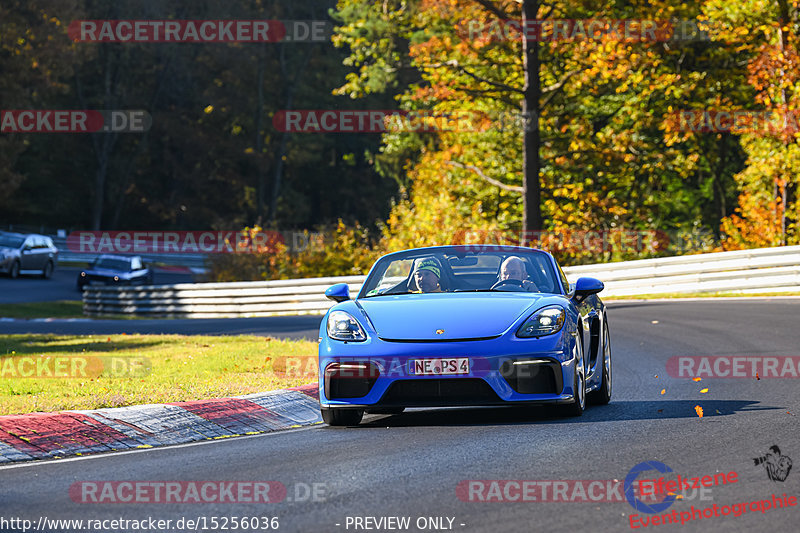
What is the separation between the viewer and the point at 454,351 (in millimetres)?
8523

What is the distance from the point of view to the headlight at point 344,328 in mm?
8914

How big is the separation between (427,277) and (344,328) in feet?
3.77

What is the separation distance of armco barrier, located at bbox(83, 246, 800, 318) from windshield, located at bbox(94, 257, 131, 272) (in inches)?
481

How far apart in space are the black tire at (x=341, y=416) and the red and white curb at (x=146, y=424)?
18.8 inches

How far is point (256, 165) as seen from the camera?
81.1 meters

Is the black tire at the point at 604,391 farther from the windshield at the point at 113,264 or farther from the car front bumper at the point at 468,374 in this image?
the windshield at the point at 113,264

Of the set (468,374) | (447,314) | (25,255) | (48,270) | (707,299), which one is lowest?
(48,270)

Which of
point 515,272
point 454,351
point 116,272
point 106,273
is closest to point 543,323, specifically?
point 454,351

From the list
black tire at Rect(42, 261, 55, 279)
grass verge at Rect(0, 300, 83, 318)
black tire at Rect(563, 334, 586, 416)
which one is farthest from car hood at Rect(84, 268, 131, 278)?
black tire at Rect(563, 334, 586, 416)

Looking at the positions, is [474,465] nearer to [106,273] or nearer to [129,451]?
[129,451]

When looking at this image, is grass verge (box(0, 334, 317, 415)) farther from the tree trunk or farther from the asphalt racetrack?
the tree trunk

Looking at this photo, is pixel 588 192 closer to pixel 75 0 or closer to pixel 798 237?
pixel 798 237

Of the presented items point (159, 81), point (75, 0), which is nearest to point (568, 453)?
point (75, 0)

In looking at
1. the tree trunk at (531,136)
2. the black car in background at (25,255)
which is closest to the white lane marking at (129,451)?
the tree trunk at (531,136)
